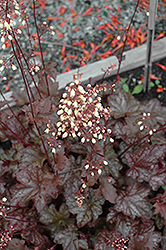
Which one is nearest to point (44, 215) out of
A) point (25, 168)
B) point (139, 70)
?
point (25, 168)

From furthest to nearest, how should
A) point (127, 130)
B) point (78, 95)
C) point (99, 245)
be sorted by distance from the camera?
point (127, 130) < point (99, 245) < point (78, 95)

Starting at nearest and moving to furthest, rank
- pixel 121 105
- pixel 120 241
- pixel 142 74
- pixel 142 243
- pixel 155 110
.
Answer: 1. pixel 120 241
2. pixel 142 243
3. pixel 121 105
4. pixel 155 110
5. pixel 142 74

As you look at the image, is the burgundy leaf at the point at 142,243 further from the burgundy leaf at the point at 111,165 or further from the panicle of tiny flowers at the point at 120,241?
the burgundy leaf at the point at 111,165

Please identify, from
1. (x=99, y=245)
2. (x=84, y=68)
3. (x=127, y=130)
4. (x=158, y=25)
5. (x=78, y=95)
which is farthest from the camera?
(x=158, y=25)

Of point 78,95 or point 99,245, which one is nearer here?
point 78,95

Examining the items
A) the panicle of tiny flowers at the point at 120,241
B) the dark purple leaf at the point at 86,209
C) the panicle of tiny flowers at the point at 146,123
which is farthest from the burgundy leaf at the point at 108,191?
the panicle of tiny flowers at the point at 146,123

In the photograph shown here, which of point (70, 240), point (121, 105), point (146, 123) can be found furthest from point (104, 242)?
point (121, 105)

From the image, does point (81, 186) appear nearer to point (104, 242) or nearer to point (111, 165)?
point (111, 165)

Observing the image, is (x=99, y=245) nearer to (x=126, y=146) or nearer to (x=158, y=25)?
(x=126, y=146)

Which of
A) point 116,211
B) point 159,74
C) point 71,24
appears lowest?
point 116,211
